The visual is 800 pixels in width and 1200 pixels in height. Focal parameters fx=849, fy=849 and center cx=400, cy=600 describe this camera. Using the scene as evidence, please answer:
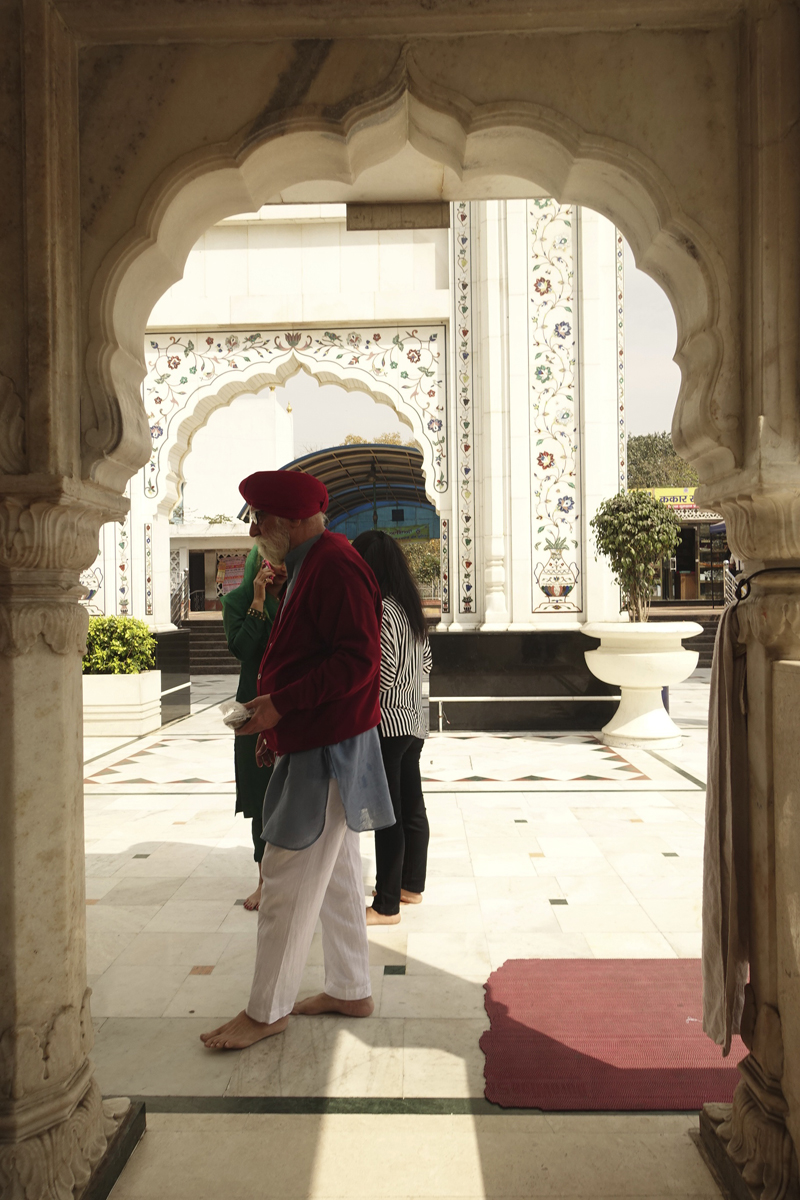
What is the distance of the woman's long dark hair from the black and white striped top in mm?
24

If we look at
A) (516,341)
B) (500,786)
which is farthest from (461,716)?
(516,341)

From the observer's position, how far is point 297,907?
2143 mm

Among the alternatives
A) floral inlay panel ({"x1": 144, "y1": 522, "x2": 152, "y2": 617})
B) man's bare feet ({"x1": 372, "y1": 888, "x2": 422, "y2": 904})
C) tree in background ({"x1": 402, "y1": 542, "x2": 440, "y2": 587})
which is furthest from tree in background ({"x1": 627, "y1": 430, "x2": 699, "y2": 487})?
man's bare feet ({"x1": 372, "y1": 888, "x2": 422, "y2": 904})

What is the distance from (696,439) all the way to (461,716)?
5886 mm

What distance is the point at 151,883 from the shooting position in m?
3.59

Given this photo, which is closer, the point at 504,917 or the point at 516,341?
the point at 504,917

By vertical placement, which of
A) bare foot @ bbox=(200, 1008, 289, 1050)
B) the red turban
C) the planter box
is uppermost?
the red turban

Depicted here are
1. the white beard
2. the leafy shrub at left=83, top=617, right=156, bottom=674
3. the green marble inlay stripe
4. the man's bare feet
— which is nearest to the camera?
the green marble inlay stripe

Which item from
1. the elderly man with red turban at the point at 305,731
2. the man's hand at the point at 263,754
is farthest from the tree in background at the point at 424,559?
the elderly man with red turban at the point at 305,731

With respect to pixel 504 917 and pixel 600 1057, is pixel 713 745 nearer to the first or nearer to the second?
pixel 600 1057

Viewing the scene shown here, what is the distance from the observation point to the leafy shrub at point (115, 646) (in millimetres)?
7457

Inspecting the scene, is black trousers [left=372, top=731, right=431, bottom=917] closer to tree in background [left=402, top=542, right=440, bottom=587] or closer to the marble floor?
the marble floor

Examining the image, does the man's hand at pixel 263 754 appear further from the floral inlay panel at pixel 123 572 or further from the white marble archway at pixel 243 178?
the floral inlay panel at pixel 123 572

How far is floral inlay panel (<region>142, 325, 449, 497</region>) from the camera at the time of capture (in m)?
7.81
